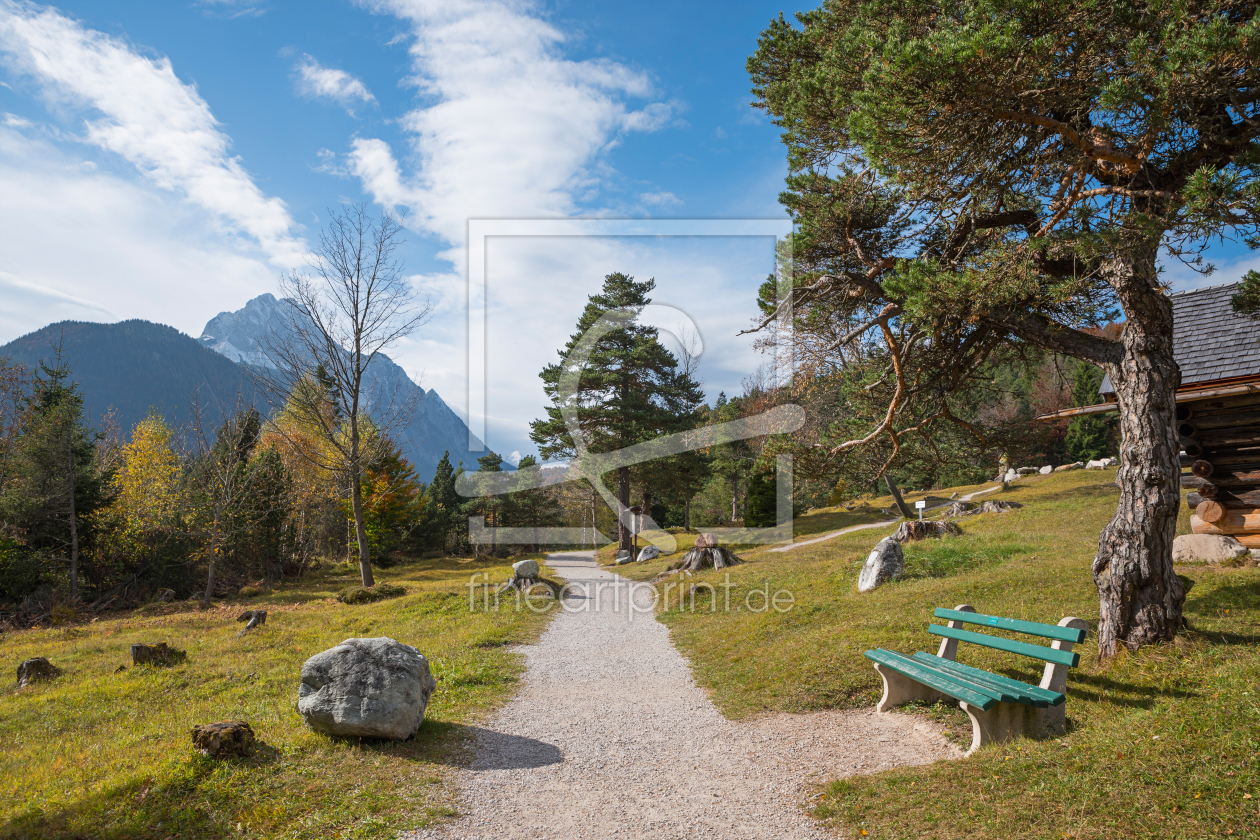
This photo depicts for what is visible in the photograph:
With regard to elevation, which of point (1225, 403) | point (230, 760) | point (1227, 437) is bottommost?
point (230, 760)

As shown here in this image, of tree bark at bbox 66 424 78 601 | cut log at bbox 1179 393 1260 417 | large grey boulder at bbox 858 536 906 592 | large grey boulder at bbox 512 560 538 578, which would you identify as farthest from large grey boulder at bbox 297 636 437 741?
tree bark at bbox 66 424 78 601

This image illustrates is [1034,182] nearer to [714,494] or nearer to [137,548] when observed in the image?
[137,548]

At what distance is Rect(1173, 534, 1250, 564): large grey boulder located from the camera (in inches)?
365

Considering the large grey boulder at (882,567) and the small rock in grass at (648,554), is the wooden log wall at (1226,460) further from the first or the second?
the small rock in grass at (648,554)

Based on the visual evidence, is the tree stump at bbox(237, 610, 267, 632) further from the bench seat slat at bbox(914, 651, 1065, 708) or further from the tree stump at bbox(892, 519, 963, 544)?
the tree stump at bbox(892, 519, 963, 544)

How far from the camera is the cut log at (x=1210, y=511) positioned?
9.92 metres

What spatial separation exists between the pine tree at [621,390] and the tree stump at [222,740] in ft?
66.5

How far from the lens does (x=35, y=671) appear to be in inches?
425

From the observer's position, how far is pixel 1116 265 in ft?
18.6

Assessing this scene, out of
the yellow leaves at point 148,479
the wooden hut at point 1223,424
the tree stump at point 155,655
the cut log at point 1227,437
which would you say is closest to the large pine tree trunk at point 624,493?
the tree stump at point 155,655

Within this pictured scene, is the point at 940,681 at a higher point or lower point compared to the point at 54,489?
lower

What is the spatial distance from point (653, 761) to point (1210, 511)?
10891 mm

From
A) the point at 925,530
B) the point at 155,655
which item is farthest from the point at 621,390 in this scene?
the point at 155,655

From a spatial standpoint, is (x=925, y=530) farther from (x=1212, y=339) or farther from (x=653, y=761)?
(x=653, y=761)
